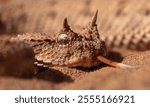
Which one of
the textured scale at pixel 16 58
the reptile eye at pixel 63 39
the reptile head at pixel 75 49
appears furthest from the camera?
the reptile eye at pixel 63 39

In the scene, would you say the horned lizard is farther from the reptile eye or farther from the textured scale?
the textured scale

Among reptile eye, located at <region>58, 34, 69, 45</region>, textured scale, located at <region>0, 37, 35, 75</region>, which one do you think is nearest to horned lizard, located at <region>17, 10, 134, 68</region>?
reptile eye, located at <region>58, 34, 69, 45</region>

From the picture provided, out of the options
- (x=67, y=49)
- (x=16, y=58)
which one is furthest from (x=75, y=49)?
(x=16, y=58)

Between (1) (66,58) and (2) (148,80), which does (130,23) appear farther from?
(2) (148,80)

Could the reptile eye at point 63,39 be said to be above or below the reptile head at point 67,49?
above

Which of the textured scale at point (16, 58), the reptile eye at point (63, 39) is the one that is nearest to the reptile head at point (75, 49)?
the reptile eye at point (63, 39)

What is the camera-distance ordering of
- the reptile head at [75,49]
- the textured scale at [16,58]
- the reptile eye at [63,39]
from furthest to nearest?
the reptile eye at [63,39] → the reptile head at [75,49] → the textured scale at [16,58]

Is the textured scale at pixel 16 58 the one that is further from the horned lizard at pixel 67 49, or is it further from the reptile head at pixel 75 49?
the reptile head at pixel 75 49

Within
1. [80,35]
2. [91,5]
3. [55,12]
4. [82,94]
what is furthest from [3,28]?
[82,94]
